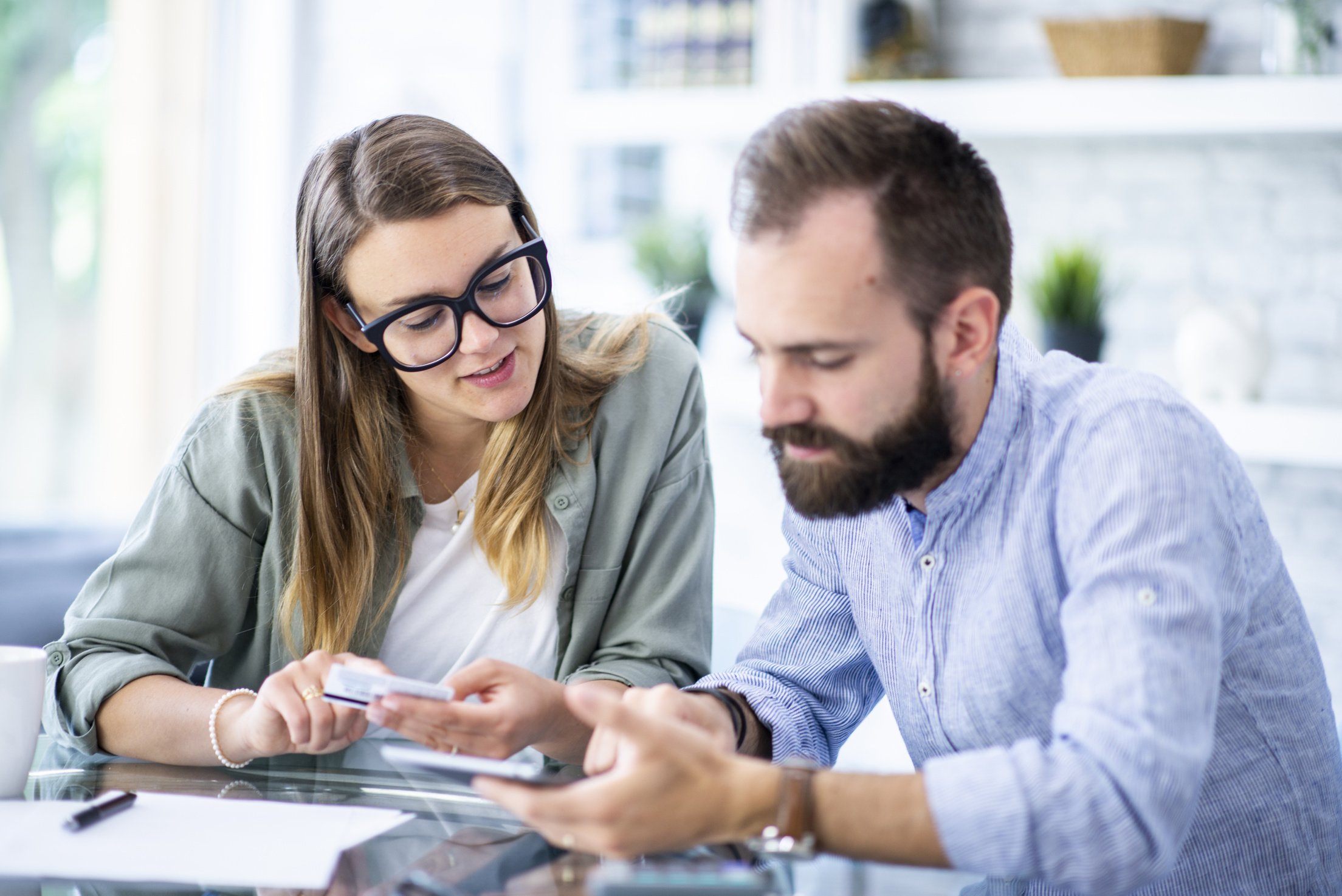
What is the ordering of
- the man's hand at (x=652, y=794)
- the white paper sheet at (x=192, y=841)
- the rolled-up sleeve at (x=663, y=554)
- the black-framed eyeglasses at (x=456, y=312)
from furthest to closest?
the rolled-up sleeve at (x=663, y=554) → the black-framed eyeglasses at (x=456, y=312) → the white paper sheet at (x=192, y=841) → the man's hand at (x=652, y=794)

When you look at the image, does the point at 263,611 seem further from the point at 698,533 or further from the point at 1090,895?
the point at 1090,895

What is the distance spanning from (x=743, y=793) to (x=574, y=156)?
12.5 feet

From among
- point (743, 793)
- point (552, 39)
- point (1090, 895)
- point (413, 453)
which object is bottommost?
point (1090, 895)

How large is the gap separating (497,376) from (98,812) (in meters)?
0.68

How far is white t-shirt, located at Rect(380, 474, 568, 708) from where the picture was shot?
168cm

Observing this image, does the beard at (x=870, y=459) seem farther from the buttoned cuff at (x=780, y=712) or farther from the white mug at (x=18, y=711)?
the white mug at (x=18, y=711)

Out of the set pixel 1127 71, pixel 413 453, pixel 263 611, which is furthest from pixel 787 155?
pixel 1127 71

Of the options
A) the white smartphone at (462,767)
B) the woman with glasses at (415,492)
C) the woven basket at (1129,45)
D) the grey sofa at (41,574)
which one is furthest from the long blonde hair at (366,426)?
the woven basket at (1129,45)

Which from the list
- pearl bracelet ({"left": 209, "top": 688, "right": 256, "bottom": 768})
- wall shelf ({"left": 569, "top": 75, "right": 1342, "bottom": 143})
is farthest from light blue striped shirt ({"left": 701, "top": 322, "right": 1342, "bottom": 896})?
A: wall shelf ({"left": 569, "top": 75, "right": 1342, "bottom": 143})

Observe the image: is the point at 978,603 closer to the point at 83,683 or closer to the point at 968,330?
the point at 968,330

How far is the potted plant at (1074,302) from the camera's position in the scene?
3021mm

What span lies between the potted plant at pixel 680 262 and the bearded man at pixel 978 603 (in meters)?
2.36

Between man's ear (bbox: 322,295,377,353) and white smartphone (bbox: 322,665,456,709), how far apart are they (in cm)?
57

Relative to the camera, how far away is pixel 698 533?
1.74 m
